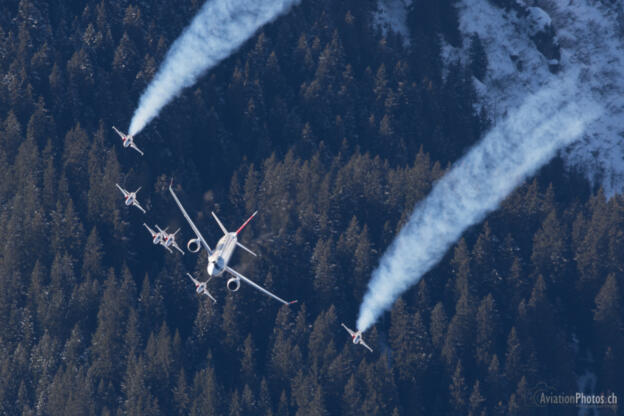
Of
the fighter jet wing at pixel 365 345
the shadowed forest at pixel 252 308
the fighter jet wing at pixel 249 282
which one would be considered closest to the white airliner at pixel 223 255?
the fighter jet wing at pixel 249 282

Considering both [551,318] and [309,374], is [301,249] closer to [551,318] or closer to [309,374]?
[309,374]

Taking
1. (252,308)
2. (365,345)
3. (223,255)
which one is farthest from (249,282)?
(252,308)

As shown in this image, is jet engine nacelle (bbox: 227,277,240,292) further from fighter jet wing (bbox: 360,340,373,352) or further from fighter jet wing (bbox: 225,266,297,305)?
fighter jet wing (bbox: 360,340,373,352)

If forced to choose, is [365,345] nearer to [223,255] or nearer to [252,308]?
[223,255]

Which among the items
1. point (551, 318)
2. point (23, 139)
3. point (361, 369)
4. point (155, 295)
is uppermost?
point (23, 139)

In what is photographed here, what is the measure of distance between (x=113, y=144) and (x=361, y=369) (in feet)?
137

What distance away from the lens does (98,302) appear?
182000mm

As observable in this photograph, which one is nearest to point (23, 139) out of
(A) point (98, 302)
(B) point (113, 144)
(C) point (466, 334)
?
(B) point (113, 144)

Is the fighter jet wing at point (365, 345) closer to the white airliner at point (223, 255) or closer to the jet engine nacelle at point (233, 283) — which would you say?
the white airliner at point (223, 255)

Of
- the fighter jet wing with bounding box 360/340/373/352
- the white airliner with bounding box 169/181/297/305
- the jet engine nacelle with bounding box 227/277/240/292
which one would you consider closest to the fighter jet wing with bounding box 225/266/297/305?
the white airliner with bounding box 169/181/297/305

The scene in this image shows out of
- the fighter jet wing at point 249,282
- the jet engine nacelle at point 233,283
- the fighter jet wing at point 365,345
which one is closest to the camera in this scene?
Result: the jet engine nacelle at point 233,283

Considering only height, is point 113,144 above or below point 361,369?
above

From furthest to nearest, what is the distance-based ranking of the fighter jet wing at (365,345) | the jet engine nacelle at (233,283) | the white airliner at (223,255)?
the fighter jet wing at (365,345), the jet engine nacelle at (233,283), the white airliner at (223,255)

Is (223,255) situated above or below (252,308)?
above
